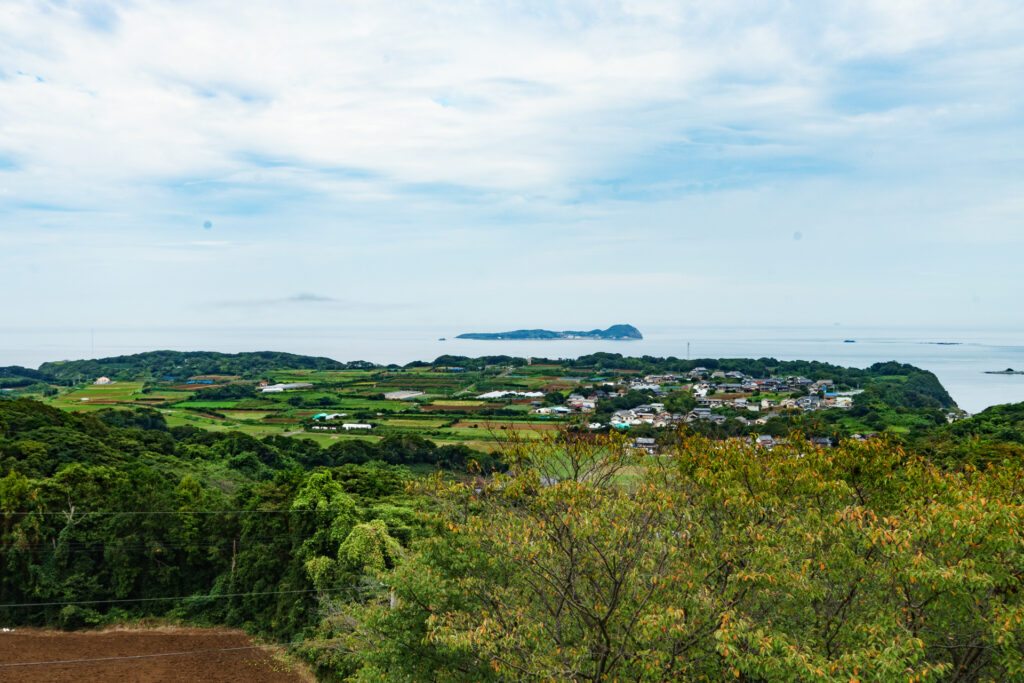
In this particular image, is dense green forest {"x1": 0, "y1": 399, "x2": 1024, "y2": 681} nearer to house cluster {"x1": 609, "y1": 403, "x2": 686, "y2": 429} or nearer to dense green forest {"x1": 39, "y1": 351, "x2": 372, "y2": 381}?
house cluster {"x1": 609, "y1": 403, "x2": 686, "y2": 429}

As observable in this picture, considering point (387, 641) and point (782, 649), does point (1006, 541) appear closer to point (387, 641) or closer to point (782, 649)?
point (782, 649)

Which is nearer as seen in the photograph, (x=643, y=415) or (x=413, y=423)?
(x=643, y=415)

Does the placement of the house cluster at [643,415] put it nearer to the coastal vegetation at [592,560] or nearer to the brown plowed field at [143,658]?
the coastal vegetation at [592,560]

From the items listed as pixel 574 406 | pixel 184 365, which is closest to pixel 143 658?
pixel 574 406

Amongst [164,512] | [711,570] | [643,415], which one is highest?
[711,570]

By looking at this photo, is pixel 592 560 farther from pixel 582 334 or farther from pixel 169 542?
pixel 582 334

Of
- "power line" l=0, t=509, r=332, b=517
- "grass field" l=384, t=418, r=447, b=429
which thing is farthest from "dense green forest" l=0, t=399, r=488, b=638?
"grass field" l=384, t=418, r=447, b=429

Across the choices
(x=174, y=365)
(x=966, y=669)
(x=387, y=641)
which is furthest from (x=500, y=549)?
(x=174, y=365)

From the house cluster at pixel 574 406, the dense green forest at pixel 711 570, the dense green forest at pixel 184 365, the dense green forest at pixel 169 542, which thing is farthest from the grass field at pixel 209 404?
the dense green forest at pixel 711 570
